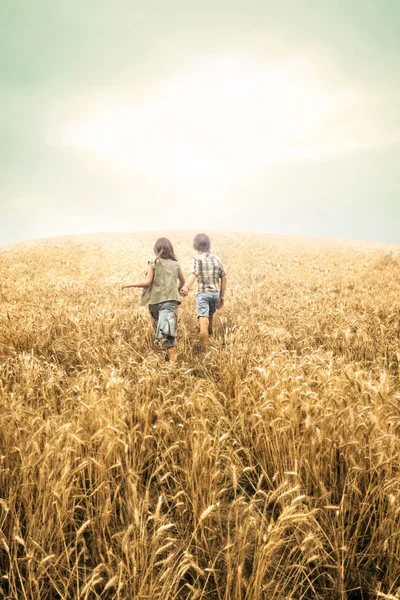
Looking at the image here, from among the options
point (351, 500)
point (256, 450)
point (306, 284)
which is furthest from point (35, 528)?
point (306, 284)

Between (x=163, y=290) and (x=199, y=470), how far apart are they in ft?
11.6

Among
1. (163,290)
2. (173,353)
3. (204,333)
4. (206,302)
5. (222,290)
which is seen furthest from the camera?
(222,290)

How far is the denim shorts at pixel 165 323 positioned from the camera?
17.3 ft

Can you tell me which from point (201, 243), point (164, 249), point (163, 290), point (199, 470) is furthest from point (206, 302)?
point (199, 470)

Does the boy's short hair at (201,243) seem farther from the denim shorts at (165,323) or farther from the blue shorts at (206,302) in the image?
the denim shorts at (165,323)

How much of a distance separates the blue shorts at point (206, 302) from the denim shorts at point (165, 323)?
0.58 m

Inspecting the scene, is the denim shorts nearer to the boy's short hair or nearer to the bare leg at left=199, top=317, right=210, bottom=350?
the bare leg at left=199, top=317, right=210, bottom=350

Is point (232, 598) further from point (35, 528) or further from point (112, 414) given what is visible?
point (112, 414)

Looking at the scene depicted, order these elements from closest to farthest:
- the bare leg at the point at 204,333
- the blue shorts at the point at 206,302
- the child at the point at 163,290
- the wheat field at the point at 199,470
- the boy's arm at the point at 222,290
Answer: the wheat field at the point at 199,470
the child at the point at 163,290
the bare leg at the point at 204,333
the blue shorts at the point at 206,302
the boy's arm at the point at 222,290

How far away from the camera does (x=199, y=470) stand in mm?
2271

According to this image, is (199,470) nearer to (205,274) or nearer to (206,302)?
(206,302)

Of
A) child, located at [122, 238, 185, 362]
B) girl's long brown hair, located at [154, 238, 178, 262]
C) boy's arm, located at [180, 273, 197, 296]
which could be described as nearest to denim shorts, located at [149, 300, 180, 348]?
child, located at [122, 238, 185, 362]

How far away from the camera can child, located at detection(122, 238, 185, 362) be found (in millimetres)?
5375

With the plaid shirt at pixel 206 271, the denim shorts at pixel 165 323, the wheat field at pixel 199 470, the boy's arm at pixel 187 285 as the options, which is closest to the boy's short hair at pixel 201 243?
the plaid shirt at pixel 206 271
